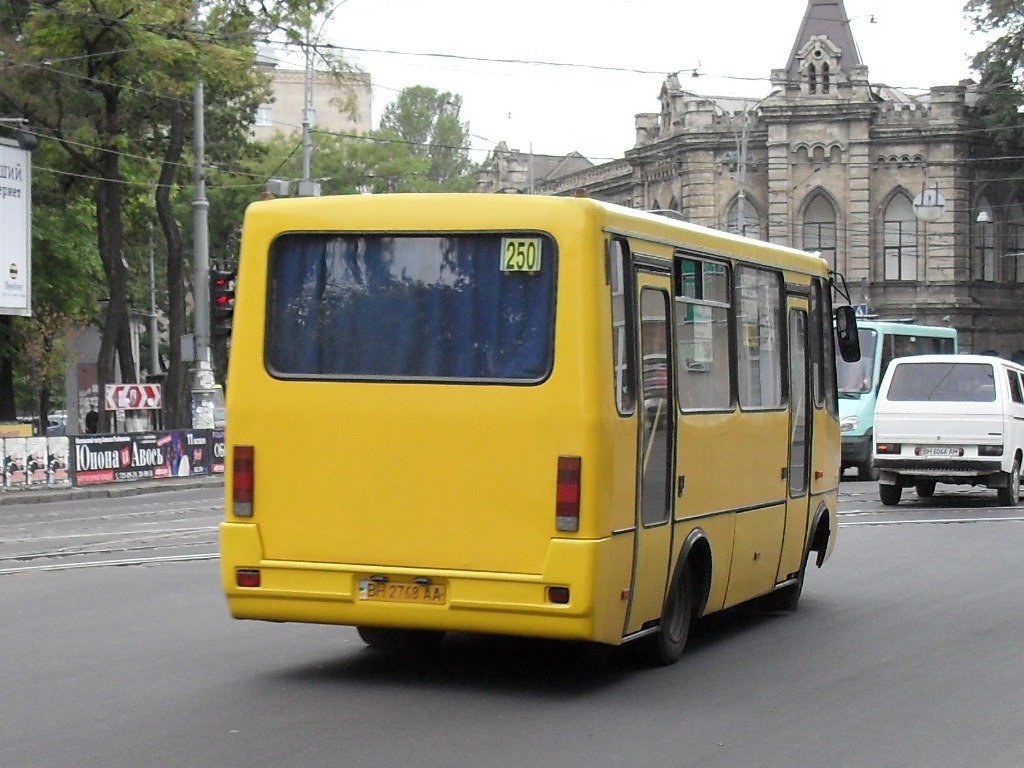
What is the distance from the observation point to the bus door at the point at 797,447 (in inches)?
487

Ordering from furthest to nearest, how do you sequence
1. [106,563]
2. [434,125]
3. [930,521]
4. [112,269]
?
[434,125] → [112,269] → [930,521] → [106,563]

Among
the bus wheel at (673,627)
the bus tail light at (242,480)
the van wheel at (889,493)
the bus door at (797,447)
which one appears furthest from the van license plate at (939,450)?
the bus tail light at (242,480)

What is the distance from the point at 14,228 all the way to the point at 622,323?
27.5 metres

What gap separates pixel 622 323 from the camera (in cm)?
927

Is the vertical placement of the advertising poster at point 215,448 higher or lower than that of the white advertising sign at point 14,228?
lower

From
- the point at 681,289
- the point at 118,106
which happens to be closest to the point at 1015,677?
the point at 681,289

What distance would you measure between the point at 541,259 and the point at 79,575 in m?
8.19

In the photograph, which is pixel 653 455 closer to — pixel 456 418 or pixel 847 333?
pixel 456 418

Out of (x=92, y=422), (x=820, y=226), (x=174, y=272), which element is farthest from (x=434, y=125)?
(x=174, y=272)

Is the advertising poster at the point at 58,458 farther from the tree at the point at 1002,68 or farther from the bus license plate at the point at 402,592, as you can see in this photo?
the tree at the point at 1002,68

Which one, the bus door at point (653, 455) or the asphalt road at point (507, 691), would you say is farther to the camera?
the bus door at point (653, 455)

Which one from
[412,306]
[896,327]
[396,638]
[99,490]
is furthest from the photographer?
[896,327]

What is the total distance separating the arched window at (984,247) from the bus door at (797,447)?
174 feet

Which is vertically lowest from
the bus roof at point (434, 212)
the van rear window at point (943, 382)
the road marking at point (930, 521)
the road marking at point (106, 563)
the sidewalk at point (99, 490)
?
the sidewalk at point (99, 490)
